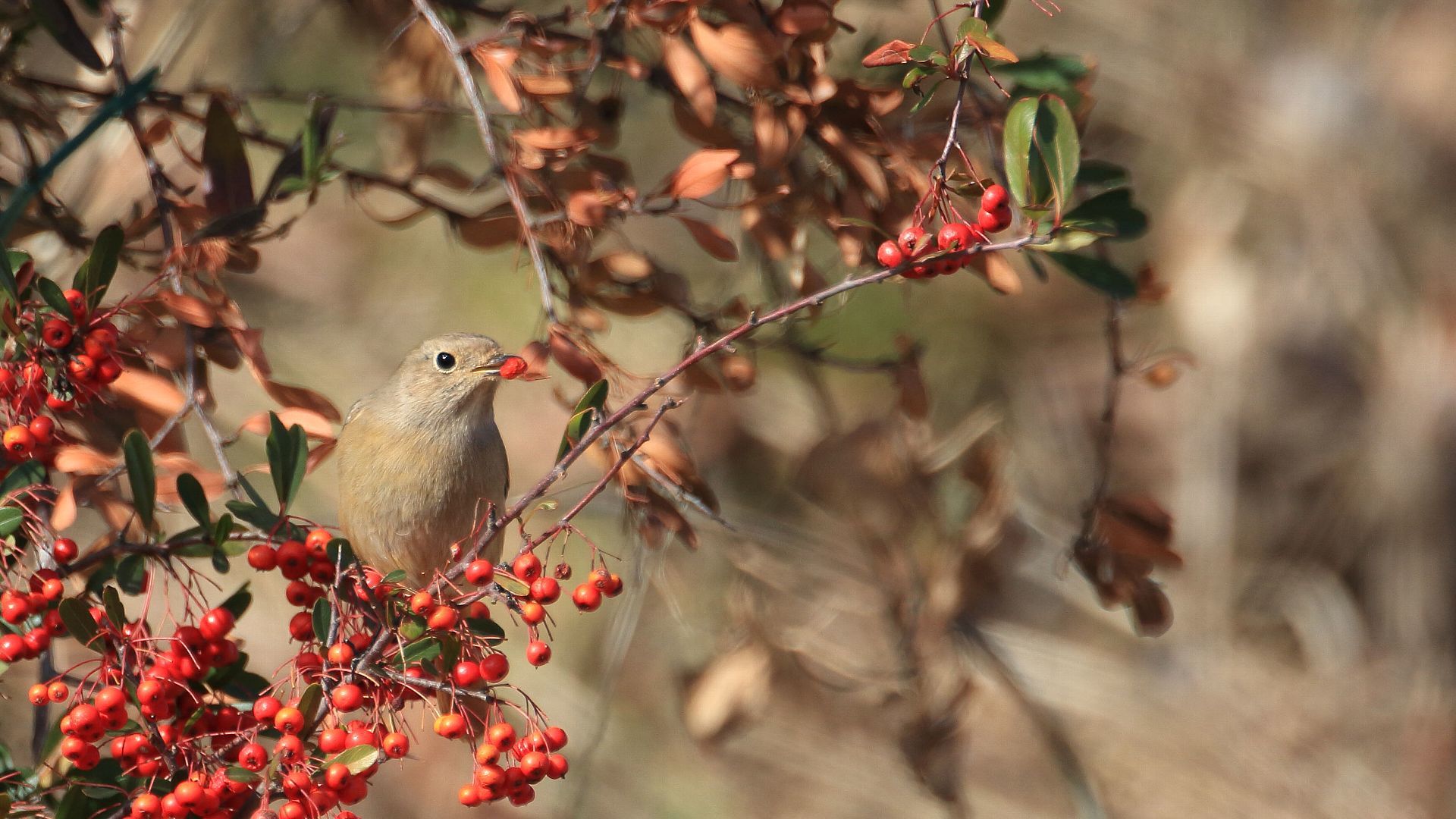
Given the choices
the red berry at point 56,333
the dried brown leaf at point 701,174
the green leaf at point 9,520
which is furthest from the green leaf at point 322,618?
the dried brown leaf at point 701,174

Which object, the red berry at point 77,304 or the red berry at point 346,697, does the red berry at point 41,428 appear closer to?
the red berry at point 77,304

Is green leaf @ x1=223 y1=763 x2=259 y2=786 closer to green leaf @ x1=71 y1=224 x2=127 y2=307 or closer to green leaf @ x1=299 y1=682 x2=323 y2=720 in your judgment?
green leaf @ x1=299 y1=682 x2=323 y2=720

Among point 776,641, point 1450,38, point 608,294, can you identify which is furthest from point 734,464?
point 1450,38

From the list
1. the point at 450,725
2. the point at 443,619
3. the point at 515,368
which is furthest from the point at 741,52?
the point at 450,725

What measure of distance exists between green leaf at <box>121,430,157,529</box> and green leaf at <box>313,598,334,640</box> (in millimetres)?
266

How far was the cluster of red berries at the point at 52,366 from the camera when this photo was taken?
170cm

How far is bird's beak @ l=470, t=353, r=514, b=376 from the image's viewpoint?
8.84 ft

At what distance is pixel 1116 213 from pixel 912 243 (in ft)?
2.06

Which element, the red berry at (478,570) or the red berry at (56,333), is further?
the red berry at (56,333)

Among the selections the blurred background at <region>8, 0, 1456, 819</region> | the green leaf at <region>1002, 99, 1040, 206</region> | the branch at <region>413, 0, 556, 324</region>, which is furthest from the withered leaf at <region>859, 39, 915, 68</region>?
the blurred background at <region>8, 0, 1456, 819</region>

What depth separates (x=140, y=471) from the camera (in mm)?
1663

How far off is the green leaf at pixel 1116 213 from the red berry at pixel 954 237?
8.5 inches

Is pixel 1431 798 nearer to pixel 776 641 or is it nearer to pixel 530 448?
pixel 776 641

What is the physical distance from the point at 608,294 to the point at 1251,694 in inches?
151
